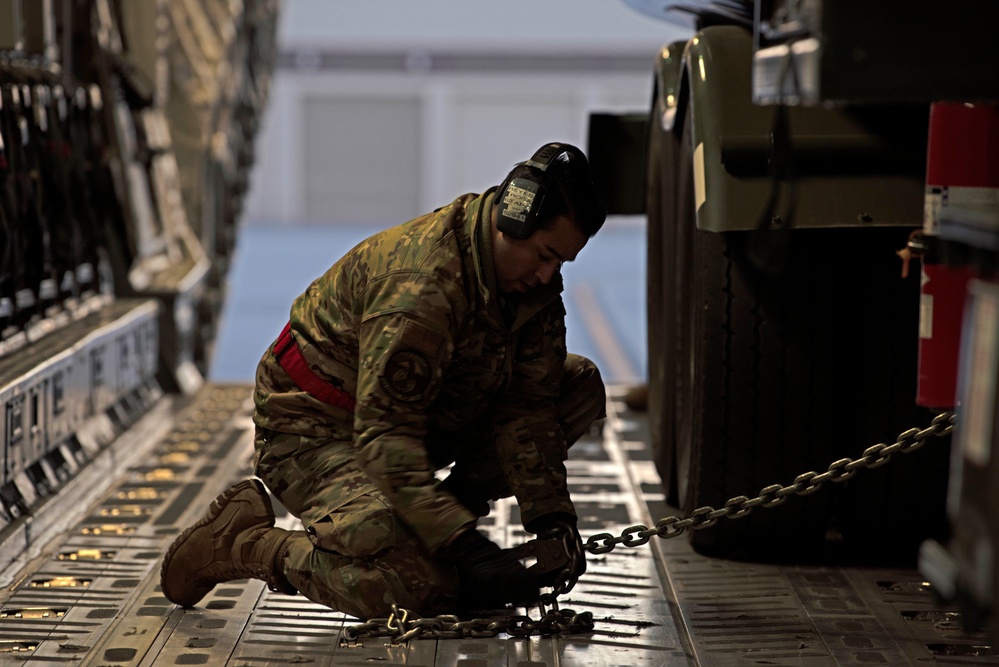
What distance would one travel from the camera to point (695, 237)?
3.46m

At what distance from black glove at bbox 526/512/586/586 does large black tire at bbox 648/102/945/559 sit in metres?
0.54

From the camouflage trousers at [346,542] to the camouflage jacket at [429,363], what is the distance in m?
0.07

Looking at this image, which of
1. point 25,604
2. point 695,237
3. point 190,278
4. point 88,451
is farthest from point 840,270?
point 190,278

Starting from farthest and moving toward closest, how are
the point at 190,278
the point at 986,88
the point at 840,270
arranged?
the point at 190,278 < the point at 840,270 < the point at 986,88

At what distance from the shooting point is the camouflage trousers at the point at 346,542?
2830 mm

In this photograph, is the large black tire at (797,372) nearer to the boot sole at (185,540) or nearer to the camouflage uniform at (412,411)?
the camouflage uniform at (412,411)

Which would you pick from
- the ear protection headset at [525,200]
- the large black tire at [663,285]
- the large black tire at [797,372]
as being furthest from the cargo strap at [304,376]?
the large black tire at [663,285]

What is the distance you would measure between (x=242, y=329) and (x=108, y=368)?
555 cm

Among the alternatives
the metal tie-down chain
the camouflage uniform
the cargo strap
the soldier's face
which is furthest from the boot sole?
the soldier's face

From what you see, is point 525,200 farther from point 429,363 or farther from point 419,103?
point 419,103

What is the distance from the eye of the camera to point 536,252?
279cm

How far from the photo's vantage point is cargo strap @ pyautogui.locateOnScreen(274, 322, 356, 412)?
3016 millimetres

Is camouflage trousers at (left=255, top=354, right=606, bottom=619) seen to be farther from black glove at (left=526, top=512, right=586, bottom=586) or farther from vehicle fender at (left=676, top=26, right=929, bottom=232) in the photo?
vehicle fender at (left=676, top=26, right=929, bottom=232)

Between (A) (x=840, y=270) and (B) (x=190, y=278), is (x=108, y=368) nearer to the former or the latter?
(B) (x=190, y=278)
